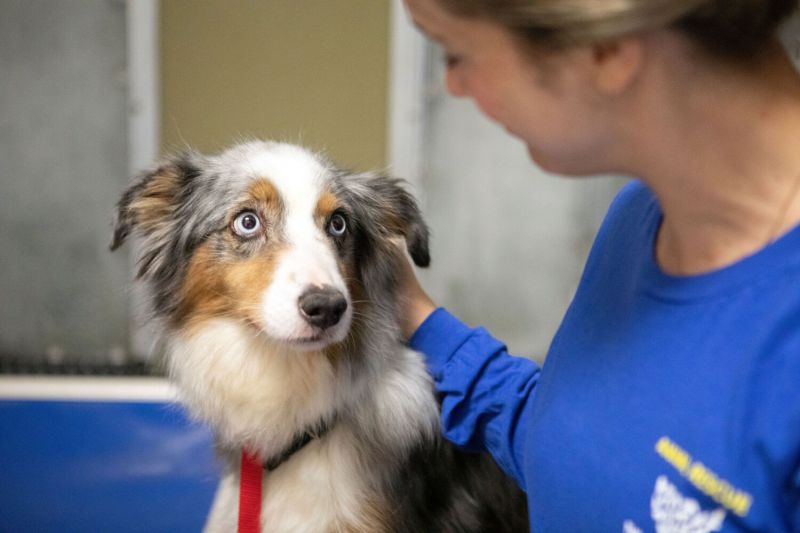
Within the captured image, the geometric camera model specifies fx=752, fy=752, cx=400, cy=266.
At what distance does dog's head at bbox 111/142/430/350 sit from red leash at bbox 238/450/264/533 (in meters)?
0.26

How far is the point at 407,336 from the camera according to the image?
4.79 feet

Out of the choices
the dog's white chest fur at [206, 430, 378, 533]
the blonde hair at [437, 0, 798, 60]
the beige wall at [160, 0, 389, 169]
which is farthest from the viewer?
the beige wall at [160, 0, 389, 169]

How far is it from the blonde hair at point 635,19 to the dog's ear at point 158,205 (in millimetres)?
910

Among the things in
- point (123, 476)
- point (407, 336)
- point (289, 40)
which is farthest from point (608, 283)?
point (289, 40)

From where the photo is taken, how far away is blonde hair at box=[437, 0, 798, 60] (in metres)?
0.63

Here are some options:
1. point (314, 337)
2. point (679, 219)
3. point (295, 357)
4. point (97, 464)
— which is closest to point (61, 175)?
point (97, 464)

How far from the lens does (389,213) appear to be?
1552 millimetres

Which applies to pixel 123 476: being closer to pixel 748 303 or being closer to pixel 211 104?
pixel 211 104

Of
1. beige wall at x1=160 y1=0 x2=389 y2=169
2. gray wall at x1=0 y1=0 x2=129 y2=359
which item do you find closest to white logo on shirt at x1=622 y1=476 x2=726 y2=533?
beige wall at x1=160 y1=0 x2=389 y2=169

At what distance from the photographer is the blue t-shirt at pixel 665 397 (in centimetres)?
67

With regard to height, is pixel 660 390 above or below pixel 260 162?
below

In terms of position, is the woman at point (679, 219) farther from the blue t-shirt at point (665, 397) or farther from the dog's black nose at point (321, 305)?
the dog's black nose at point (321, 305)

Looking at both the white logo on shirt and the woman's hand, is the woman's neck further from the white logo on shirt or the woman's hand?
the woman's hand

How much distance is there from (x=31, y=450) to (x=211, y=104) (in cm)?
128
